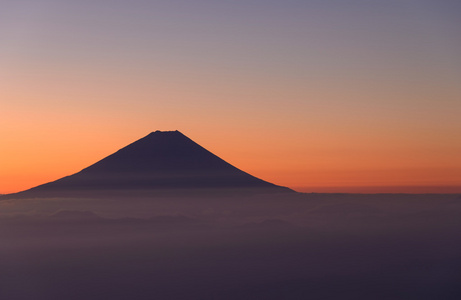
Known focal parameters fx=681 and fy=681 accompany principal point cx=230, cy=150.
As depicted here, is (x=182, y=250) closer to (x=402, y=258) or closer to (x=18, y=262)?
(x=18, y=262)

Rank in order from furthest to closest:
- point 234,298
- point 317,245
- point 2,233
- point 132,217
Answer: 1. point 132,217
2. point 2,233
3. point 317,245
4. point 234,298

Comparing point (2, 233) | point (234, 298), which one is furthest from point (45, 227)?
point (234, 298)

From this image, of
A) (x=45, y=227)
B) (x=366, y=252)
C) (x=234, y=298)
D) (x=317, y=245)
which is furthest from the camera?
(x=45, y=227)

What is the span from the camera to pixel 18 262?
88750 mm

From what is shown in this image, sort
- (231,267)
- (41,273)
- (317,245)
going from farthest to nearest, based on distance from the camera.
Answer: (317,245) → (231,267) → (41,273)

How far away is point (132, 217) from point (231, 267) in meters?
117

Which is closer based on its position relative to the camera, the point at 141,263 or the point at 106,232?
the point at 141,263

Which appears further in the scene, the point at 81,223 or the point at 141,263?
the point at 81,223

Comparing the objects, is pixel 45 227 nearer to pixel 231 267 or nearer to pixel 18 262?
pixel 18 262

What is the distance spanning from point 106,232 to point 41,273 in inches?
2875

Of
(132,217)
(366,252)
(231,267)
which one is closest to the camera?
(231,267)

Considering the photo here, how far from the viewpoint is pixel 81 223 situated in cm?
17775

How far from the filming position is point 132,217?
646ft

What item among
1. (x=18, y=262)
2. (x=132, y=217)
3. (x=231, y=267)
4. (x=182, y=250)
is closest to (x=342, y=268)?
(x=231, y=267)
